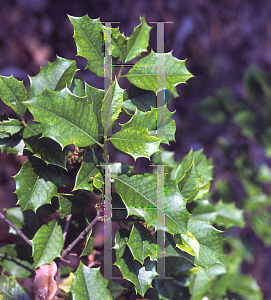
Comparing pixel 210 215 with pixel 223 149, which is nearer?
pixel 210 215

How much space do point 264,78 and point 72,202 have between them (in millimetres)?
1377

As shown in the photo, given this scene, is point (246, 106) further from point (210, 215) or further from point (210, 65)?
point (210, 215)

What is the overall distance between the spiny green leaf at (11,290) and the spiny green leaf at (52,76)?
437 millimetres

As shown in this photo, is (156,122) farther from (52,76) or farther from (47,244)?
(47,244)

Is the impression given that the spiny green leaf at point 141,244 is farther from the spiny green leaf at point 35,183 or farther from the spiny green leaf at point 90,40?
the spiny green leaf at point 90,40

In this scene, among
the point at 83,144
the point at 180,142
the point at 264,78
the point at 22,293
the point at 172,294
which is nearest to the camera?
the point at 83,144

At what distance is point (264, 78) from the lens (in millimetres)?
1531

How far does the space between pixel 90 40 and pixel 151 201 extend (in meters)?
0.37

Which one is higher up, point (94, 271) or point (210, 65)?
point (210, 65)

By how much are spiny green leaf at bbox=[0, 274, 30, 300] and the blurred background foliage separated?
40 centimetres

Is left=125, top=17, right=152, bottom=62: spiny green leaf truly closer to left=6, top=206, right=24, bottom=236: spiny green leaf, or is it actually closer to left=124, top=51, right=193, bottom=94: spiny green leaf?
left=124, top=51, right=193, bottom=94: spiny green leaf

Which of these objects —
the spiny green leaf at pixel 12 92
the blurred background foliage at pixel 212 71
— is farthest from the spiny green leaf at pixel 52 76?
the blurred background foliage at pixel 212 71

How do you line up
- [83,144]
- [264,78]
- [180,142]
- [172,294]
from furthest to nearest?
[180,142] → [264,78] → [172,294] → [83,144]

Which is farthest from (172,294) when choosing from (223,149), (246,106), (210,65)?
(210,65)
